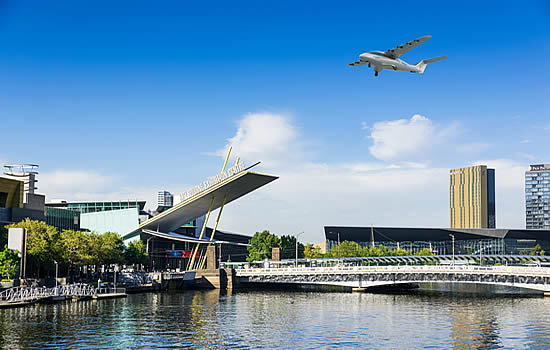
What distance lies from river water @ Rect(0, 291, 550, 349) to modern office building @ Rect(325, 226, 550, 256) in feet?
301

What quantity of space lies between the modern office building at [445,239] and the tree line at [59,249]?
249 feet

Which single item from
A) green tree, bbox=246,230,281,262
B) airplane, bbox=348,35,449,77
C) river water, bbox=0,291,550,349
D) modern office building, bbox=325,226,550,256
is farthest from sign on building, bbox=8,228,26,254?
modern office building, bbox=325,226,550,256

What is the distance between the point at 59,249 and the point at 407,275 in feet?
151

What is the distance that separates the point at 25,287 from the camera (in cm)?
6234

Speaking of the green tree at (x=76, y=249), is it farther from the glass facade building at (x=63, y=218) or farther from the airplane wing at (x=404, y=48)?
the airplane wing at (x=404, y=48)

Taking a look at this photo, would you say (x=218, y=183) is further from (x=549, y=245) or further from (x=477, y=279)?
(x=549, y=245)

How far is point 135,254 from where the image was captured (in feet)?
335

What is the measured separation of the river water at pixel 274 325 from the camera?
40.1 m

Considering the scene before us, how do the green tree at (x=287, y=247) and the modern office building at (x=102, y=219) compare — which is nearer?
the modern office building at (x=102, y=219)

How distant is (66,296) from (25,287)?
4604 mm

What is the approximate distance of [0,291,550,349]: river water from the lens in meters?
40.1

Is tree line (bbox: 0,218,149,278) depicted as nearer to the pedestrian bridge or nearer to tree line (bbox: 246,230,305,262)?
the pedestrian bridge

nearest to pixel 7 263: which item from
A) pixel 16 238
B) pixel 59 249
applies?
pixel 16 238

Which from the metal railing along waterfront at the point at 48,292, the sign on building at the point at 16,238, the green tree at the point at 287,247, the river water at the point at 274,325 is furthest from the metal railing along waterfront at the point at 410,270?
the sign on building at the point at 16,238
